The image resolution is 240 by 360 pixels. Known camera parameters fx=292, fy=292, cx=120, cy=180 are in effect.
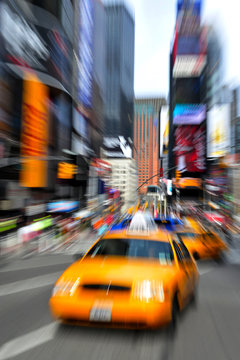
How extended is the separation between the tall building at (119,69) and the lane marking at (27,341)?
354 ft

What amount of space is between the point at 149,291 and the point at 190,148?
3604 inches

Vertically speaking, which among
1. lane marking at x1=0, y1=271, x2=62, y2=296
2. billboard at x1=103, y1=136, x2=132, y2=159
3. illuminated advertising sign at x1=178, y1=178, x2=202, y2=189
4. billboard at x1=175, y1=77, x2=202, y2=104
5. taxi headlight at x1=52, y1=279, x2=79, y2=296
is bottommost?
lane marking at x1=0, y1=271, x2=62, y2=296

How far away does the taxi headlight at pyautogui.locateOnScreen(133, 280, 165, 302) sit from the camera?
11.9 ft

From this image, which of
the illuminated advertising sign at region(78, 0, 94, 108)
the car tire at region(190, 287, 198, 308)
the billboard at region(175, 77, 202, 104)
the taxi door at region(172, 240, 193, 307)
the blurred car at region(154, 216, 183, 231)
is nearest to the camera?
the taxi door at region(172, 240, 193, 307)

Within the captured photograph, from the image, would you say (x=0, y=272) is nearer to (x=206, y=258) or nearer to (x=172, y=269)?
(x=172, y=269)

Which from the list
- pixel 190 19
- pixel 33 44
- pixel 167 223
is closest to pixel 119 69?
pixel 190 19

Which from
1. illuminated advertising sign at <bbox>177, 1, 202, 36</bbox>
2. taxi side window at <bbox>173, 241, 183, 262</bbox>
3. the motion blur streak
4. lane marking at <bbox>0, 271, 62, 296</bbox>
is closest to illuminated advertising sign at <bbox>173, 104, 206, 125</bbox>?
the motion blur streak

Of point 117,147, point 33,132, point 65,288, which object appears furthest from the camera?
point 117,147

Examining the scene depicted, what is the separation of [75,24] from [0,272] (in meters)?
37.6

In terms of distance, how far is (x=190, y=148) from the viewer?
91875 mm

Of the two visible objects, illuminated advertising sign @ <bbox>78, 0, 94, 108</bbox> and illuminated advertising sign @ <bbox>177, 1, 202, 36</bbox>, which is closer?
illuminated advertising sign @ <bbox>78, 0, 94, 108</bbox>

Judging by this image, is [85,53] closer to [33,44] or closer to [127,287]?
[33,44]

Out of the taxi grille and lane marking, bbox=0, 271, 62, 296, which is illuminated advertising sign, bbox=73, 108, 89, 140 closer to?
lane marking, bbox=0, 271, 62, 296

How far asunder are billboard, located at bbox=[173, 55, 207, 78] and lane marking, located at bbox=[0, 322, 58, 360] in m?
102
